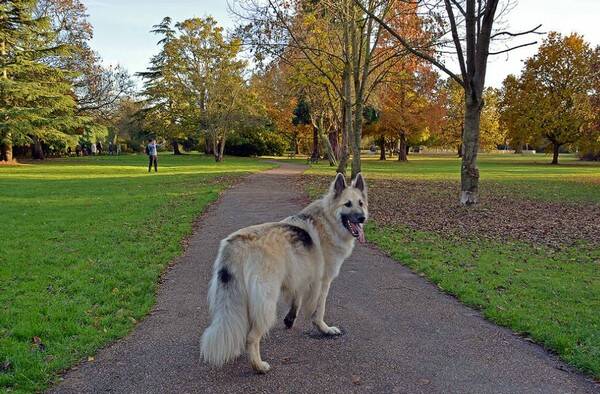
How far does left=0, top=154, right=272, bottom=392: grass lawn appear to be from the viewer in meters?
4.71

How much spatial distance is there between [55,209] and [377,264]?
11.8 metres

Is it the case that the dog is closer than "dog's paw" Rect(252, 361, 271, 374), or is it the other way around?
the dog

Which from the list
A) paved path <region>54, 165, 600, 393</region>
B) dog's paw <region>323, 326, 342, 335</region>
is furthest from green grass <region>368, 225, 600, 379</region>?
dog's paw <region>323, 326, 342, 335</region>

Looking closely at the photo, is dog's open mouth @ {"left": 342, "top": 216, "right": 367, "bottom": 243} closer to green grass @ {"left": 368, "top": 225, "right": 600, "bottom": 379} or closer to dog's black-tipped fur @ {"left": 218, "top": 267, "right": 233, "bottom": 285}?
dog's black-tipped fur @ {"left": 218, "top": 267, "right": 233, "bottom": 285}

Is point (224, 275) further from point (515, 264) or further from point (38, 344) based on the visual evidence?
point (515, 264)

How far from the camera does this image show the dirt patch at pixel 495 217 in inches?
457

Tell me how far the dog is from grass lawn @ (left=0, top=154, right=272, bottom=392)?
1883 millimetres

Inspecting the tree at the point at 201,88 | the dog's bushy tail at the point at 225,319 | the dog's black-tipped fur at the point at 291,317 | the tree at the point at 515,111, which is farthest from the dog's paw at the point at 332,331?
the tree at the point at 515,111

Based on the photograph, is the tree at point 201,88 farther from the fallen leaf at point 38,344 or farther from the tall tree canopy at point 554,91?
the fallen leaf at point 38,344

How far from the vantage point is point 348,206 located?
5.29m

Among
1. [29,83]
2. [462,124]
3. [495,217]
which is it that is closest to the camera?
[495,217]

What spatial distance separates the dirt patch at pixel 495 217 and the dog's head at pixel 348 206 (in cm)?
711

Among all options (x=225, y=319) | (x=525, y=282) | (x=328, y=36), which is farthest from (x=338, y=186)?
(x=328, y=36)

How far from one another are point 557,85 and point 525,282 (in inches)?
1990
